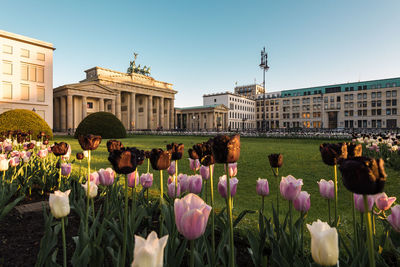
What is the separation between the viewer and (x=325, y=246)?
79 cm

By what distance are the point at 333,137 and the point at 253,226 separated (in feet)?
70.4

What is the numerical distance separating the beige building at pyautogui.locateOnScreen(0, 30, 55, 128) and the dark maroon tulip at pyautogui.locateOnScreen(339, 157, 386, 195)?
36.0 metres

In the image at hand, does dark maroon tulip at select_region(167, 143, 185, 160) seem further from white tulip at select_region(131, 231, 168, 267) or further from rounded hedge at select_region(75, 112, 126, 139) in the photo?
rounded hedge at select_region(75, 112, 126, 139)

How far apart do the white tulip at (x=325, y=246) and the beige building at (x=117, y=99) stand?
46691 millimetres

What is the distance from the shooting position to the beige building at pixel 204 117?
74.6m

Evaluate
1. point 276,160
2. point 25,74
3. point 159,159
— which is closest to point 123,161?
point 159,159

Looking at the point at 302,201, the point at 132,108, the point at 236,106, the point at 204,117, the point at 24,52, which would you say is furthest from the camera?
the point at 236,106

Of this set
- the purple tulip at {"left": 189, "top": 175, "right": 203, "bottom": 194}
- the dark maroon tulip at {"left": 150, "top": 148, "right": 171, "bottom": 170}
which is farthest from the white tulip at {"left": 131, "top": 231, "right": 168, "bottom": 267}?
the purple tulip at {"left": 189, "top": 175, "right": 203, "bottom": 194}

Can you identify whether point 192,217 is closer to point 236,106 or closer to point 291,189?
point 291,189

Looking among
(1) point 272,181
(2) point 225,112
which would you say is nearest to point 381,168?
(1) point 272,181

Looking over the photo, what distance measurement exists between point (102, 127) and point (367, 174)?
25.6 meters

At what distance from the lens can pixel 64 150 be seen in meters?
2.48

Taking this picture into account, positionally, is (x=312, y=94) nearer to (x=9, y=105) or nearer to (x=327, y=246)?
(x=9, y=105)

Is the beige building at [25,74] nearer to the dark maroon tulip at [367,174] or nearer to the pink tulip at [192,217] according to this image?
the pink tulip at [192,217]
